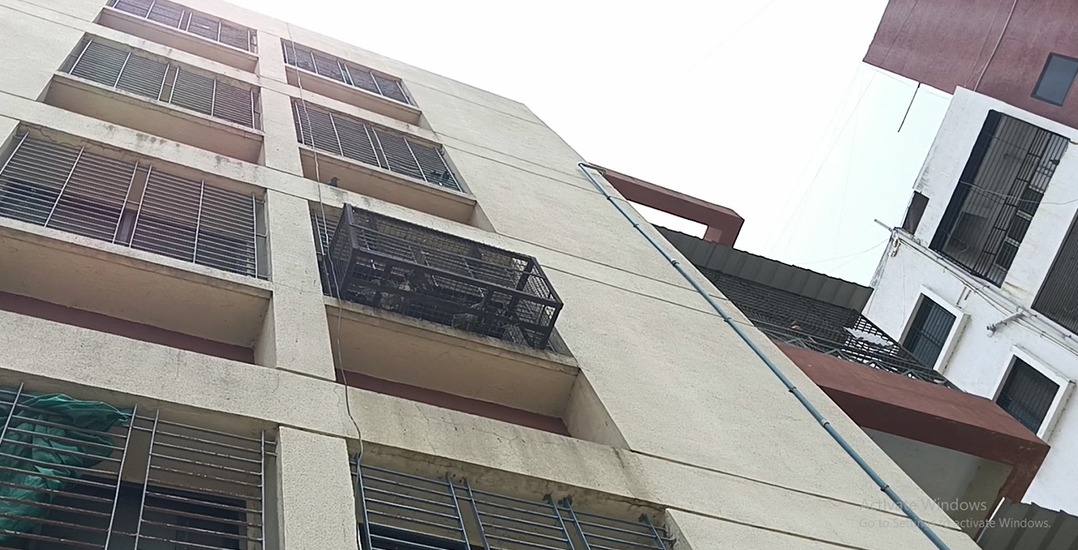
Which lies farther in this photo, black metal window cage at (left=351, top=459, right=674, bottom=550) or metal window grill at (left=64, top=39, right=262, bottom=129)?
metal window grill at (left=64, top=39, right=262, bottom=129)

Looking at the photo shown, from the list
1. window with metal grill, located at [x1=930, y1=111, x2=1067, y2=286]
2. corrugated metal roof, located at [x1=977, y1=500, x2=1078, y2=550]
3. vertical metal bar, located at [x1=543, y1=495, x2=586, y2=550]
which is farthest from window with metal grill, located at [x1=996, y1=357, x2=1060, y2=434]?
vertical metal bar, located at [x1=543, y1=495, x2=586, y2=550]

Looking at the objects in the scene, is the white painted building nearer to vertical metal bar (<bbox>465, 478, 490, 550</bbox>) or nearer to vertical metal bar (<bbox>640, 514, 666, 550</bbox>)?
vertical metal bar (<bbox>640, 514, 666, 550</bbox>)

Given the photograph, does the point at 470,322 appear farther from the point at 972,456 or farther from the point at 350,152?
the point at 972,456

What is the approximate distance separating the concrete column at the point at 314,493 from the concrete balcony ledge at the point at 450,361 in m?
1.85

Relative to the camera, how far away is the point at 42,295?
258 inches

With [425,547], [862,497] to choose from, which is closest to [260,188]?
[425,547]

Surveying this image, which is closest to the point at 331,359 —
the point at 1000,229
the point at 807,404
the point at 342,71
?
the point at 807,404

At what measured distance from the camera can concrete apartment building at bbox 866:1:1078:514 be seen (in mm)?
24656

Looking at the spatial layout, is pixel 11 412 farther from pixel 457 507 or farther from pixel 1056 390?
pixel 1056 390

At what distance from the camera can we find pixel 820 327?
18234mm

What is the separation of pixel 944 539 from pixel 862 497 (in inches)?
26.2

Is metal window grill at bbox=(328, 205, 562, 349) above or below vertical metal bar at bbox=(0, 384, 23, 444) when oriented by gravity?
above

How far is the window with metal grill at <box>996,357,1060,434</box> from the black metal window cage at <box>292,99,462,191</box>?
1997 cm

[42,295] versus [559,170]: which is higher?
[559,170]
